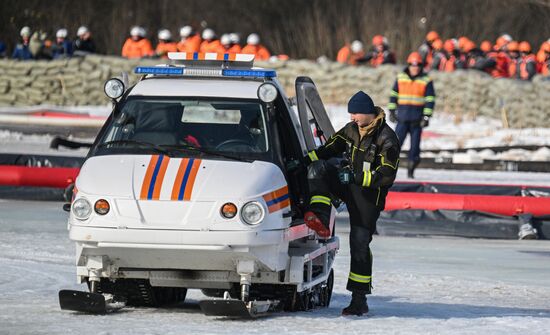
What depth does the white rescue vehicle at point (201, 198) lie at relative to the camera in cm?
893

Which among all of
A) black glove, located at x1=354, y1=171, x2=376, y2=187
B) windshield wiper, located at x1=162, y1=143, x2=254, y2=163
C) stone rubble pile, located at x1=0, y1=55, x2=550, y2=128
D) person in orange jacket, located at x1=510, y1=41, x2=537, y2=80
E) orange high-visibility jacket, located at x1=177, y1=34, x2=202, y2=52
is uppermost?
orange high-visibility jacket, located at x1=177, y1=34, x2=202, y2=52

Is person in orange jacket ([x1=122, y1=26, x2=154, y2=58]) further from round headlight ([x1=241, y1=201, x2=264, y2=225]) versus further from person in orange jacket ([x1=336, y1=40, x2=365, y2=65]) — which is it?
round headlight ([x1=241, y1=201, x2=264, y2=225])

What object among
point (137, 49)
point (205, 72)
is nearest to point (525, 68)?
point (137, 49)

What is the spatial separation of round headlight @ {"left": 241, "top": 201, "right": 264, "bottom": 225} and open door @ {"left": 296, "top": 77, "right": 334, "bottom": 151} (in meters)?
1.64

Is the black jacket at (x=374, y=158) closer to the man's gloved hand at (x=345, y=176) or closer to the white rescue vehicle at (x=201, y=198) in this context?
the man's gloved hand at (x=345, y=176)

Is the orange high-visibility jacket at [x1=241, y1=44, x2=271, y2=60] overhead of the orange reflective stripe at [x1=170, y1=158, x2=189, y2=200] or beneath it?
overhead

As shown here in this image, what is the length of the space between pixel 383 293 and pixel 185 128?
8.51 ft

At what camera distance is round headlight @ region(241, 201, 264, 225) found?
29.5ft

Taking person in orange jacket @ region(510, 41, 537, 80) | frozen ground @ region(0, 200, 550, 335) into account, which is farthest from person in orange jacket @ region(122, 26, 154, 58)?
frozen ground @ region(0, 200, 550, 335)

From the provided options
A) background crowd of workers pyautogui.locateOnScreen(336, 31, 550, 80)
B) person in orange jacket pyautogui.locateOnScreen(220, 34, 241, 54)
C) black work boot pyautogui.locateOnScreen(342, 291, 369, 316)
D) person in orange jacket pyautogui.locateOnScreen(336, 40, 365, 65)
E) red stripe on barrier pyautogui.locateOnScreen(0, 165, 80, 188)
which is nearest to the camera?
black work boot pyautogui.locateOnScreen(342, 291, 369, 316)

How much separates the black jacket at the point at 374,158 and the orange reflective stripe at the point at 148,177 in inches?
55.0

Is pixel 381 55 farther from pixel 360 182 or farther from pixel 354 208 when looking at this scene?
pixel 360 182

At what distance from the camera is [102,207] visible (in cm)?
898

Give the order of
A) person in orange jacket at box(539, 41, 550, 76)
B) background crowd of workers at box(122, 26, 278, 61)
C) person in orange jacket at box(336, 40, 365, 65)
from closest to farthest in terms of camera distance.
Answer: background crowd of workers at box(122, 26, 278, 61), person in orange jacket at box(539, 41, 550, 76), person in orange jacket at box(336, 40, 365, 65)
